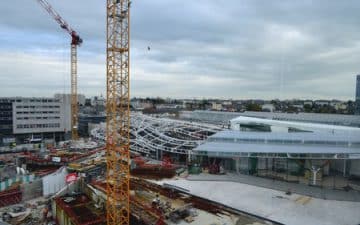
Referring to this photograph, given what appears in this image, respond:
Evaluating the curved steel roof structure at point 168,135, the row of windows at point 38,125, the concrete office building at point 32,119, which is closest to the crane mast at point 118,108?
the curved steel roof structure at point 168,135

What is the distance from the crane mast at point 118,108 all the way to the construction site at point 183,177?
6 cm

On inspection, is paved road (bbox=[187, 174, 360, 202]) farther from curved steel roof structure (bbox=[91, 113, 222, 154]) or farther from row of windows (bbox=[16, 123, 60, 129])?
row of windows (bbox=[16, 123, 60, 129])

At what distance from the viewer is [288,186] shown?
24.6 m

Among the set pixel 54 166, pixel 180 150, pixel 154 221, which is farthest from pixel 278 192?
pixel 54 166

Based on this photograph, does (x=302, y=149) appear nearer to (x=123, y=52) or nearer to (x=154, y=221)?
(x=154, y=221)

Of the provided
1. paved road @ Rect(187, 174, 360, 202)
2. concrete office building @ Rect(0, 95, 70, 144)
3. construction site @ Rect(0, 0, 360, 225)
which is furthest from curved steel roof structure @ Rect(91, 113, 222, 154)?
concrete office building @ Rect(0, 95, 70, 144)

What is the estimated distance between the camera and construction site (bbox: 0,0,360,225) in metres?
17.7

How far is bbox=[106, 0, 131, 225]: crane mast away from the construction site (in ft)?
0.20

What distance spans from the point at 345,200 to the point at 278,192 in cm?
488

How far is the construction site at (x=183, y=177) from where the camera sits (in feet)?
58.2

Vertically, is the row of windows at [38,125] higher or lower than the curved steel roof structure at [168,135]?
lower

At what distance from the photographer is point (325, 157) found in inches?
958

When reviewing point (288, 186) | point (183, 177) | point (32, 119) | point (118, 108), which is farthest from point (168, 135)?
point (32, 119)

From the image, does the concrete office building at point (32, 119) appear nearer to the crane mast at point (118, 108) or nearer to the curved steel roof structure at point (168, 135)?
the curved steel roof structure at point (168, 135)
